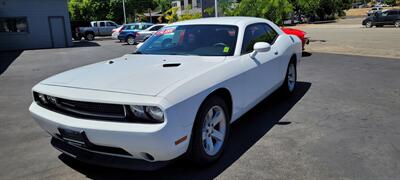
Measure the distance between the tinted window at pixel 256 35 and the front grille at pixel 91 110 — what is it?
6.43 feet

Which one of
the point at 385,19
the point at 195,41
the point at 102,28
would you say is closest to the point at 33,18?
the point at 102,28

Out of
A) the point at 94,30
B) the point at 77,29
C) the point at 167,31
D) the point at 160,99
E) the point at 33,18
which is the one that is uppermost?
the point at 167,31

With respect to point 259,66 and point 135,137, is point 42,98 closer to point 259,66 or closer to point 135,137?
point 135,137

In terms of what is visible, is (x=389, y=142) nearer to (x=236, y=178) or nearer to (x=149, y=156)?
(x=236, y=178)

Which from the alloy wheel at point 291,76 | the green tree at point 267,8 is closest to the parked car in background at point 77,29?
the green tree at point 267,8

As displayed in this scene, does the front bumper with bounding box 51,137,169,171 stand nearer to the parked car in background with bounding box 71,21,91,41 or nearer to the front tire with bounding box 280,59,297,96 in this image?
the front tire with bounding box 280,59,297,96

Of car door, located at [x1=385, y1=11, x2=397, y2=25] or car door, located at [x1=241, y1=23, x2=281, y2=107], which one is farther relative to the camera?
car door, located at [x1=385, y1=11, x2=397, y2=25]

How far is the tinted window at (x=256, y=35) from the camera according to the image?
14.9ft

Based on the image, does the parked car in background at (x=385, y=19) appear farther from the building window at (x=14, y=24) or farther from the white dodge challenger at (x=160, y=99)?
the white dodge challenger at (x=160, y=99)

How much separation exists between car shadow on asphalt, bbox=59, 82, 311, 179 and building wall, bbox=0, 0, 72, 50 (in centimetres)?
2163

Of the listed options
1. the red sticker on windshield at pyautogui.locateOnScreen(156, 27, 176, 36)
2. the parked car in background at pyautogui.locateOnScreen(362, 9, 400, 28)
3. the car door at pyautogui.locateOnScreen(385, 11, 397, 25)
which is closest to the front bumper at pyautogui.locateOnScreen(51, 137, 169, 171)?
the red sticker on windshield at pyautogui.locateOnScreen(156, 27, 176, 36)

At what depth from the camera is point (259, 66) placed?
14.8 feet

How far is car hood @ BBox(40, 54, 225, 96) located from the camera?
3.11 m

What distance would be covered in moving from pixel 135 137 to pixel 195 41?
207 centimetres
